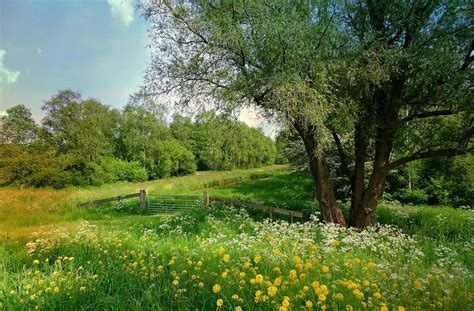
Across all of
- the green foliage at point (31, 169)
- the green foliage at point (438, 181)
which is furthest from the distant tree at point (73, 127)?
the green foliage at point (438, 181)

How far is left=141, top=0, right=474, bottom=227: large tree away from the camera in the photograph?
24.4 feet

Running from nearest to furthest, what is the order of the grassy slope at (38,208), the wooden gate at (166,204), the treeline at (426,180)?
the grassy slope at (38,208) < the treeline at (426,180) < the wooden gate at (166,204)

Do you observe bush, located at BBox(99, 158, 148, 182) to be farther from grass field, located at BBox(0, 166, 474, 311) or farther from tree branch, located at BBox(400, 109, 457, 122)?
tree branch, located at BBox(400, 109, 457, 122)

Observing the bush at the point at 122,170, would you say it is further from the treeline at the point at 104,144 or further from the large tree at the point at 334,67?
the large tree at the point at 334,67

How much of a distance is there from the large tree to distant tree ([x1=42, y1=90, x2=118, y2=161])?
27.5 metres

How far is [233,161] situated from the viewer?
1024cm

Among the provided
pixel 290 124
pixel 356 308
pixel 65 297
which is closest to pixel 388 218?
pixel 290 124

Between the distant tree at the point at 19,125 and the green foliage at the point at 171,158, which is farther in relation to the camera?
the green foliage at the point at 171,158

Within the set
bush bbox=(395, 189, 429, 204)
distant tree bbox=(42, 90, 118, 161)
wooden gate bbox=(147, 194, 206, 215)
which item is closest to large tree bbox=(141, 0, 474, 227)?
bush bbox=(395, 189, 429, 204)

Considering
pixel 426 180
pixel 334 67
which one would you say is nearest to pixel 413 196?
pixel 426 180

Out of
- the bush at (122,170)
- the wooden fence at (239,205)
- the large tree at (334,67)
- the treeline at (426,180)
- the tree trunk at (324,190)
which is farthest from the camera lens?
the bush at (122,170)

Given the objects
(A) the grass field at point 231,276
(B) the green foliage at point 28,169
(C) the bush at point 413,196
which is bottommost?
(C) the bush at point 413,196

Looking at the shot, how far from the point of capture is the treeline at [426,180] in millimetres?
13445

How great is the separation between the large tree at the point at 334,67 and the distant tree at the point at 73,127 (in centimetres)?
2746
